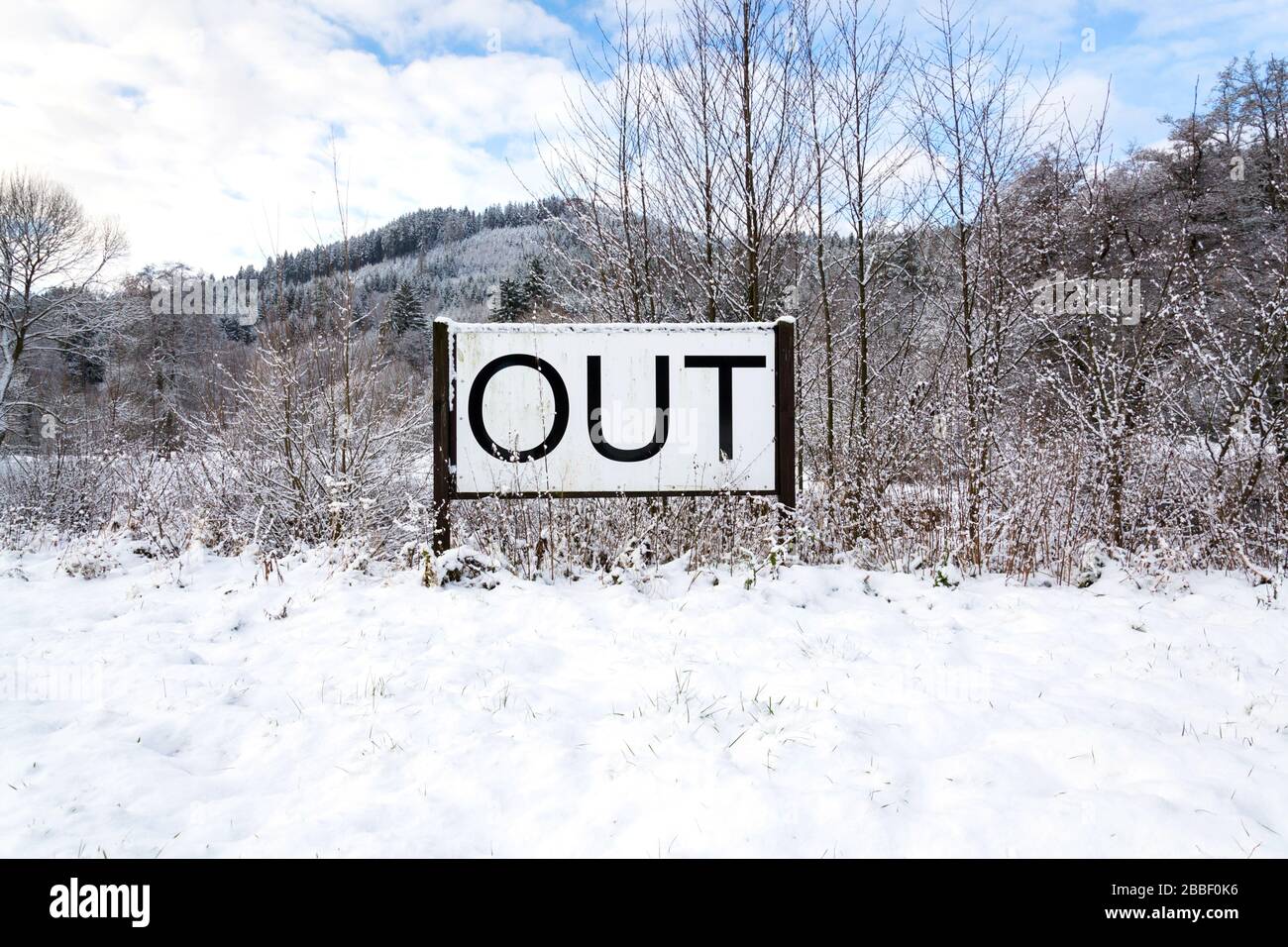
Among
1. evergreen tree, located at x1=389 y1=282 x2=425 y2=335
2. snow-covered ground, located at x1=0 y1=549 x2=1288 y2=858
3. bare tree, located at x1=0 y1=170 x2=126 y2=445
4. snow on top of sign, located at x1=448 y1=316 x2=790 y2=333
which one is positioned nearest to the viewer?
snow-covered ground, located at x1=0 y1=549 x2=1288 y2=858

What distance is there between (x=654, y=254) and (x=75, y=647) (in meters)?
5.87

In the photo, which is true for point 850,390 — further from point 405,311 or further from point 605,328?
point 405,311

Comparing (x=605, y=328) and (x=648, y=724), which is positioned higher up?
(x=605, y=328)

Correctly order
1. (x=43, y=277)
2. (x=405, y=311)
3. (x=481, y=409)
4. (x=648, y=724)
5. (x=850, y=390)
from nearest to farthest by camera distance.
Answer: (x=648, y=724), (x=481, y=409), (x=850, y=390), (x=43, y=277), (x=405, y=311)

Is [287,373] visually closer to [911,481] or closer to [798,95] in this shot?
[798,95]

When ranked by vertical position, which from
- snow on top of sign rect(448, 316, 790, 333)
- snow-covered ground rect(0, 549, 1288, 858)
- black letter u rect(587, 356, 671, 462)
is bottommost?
snow-covered ground rect(0, 549, 1288, 858)

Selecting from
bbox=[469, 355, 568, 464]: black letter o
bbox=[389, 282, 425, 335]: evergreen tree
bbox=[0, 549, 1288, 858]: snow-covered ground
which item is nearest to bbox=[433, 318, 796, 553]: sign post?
bbox=[469, 355, 568, 464]: black letter o

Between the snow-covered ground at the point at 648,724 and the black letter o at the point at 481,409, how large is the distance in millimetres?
1279


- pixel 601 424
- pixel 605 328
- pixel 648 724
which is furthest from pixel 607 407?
pixel 648 724

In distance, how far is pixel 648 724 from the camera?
243 centimetres

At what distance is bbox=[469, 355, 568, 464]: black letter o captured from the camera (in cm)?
499

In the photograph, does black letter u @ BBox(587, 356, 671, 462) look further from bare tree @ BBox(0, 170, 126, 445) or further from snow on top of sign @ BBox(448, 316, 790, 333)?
bare tree @ BBox(0, 170, 126, 445)

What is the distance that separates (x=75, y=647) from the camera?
331 cm
